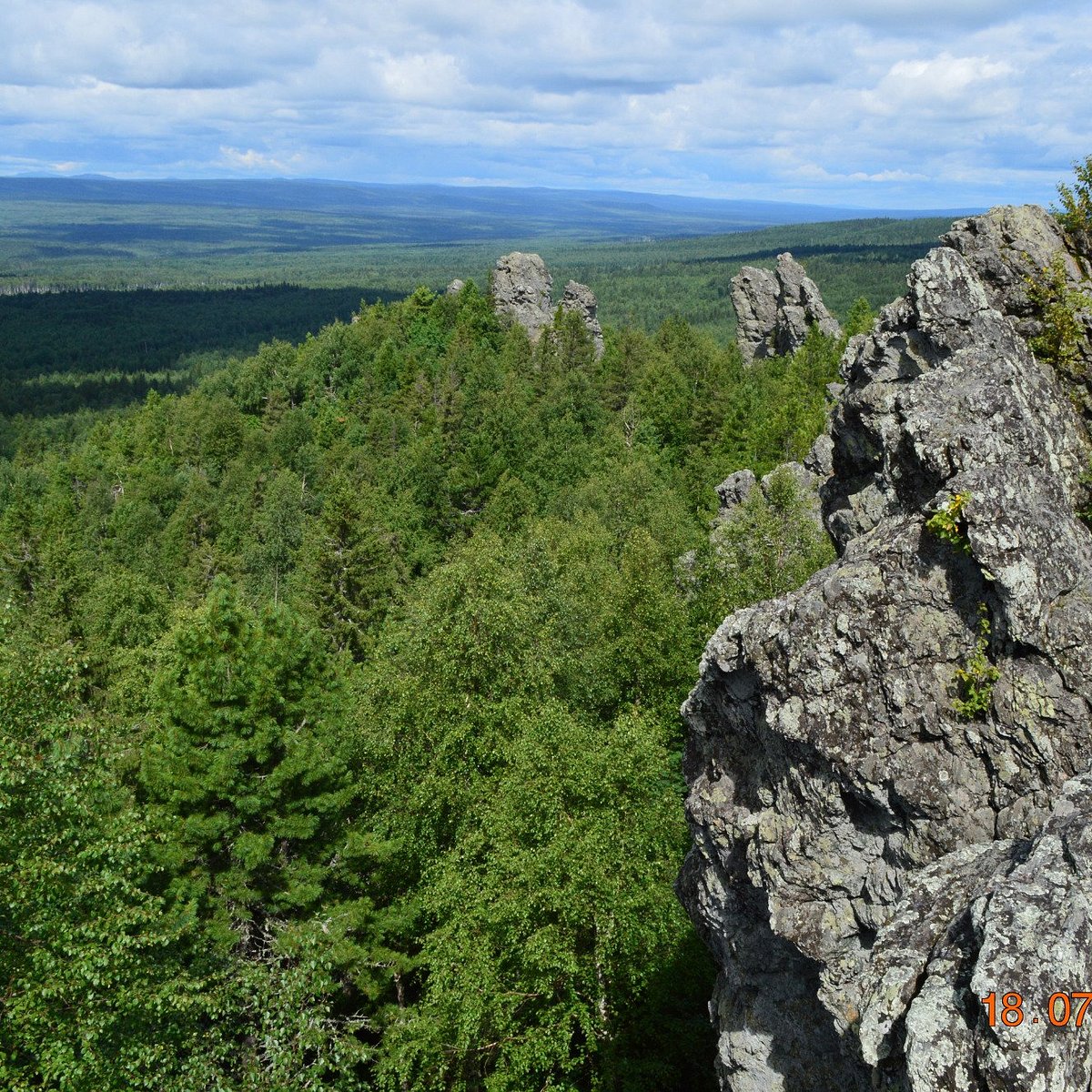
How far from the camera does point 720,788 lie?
12531 mm

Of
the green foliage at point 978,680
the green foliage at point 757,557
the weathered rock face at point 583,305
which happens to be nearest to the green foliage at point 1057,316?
the green foliage at point 978,680

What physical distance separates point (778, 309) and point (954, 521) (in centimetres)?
8020

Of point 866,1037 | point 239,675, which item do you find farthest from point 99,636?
point 866,1037

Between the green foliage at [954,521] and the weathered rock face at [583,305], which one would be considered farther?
the weathered rock face at [583,305]

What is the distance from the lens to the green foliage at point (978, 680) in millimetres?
9984

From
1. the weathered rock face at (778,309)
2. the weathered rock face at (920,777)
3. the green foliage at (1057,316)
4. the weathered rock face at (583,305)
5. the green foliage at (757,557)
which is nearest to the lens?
the weathered rock face at (920,777)

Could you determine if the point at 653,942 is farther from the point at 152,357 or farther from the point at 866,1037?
the point at 152,357

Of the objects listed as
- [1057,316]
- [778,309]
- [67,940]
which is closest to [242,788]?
[67,940]

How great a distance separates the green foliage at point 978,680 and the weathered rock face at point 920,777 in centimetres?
3

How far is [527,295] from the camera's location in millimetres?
97812

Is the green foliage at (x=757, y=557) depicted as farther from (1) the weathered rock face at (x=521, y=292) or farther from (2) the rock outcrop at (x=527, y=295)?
(1) the weathered rock face at (x=521, y=292)

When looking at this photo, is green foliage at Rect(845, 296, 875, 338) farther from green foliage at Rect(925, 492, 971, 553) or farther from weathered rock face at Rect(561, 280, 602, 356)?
green foliage at Rect(925, 492, 971, 553)

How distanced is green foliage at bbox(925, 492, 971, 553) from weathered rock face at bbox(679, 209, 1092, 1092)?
0.07 metres

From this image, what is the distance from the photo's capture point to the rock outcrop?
317 ft
